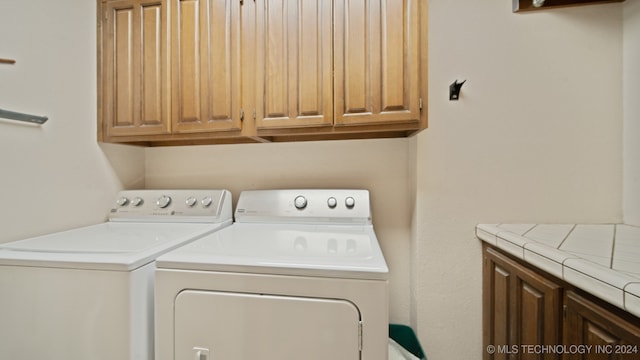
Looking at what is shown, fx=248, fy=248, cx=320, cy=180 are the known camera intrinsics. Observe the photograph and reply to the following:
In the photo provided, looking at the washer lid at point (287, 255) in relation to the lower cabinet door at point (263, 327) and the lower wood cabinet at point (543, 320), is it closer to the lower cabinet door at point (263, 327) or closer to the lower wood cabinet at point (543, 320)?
the lower cabinet door at point (263, 327)

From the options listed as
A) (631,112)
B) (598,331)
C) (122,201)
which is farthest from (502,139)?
(122,201)

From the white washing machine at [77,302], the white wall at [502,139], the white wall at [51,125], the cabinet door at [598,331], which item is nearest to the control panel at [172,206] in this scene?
the white wall at [51,125]

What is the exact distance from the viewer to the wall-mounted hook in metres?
1.30

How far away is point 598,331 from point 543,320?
219 millimetres

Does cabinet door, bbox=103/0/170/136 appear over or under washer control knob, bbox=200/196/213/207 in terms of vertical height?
over

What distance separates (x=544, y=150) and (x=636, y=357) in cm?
102

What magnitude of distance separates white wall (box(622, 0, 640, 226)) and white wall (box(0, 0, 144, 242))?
9.28 feet

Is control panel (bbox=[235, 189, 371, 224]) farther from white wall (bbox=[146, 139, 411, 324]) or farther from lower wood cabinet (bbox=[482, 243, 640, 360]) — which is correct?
lower wood cabinet (bbox=[482, 243, 640, 360])

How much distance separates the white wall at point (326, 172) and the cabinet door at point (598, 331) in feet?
2.83

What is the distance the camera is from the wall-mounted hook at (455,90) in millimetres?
1304

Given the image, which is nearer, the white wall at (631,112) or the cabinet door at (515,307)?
the cabinet door at (515,307)

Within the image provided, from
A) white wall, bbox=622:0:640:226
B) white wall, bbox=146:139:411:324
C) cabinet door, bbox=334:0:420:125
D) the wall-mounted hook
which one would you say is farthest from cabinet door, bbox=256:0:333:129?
white wall, bbox=622:0:640:226

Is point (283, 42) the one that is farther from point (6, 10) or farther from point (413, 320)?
point (413, 320)

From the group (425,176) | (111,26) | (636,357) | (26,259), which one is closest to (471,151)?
(425,176)
